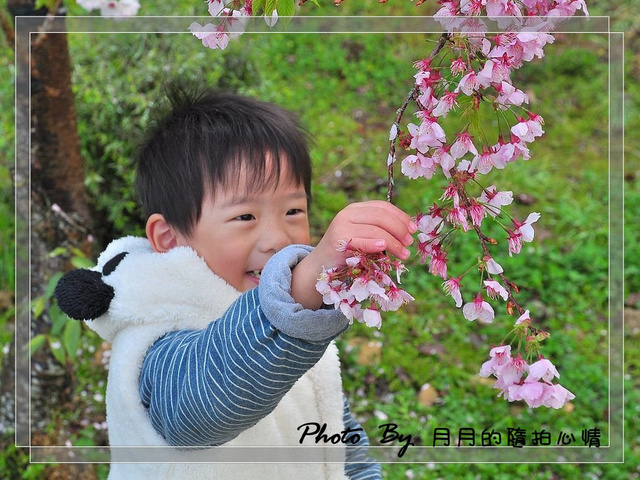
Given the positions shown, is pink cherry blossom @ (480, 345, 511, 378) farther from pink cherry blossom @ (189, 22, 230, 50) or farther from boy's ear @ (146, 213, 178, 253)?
boy's ear @ (146, 213, 178, 253)

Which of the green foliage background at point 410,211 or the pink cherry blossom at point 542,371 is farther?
the green foliage background at point 410,211

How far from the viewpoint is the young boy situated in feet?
3.25

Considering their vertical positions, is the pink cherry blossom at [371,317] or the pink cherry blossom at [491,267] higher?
the pink cherry blossom at [491,267]

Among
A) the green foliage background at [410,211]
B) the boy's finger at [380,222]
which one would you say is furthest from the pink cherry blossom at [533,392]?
the green foliage background at [410,211]

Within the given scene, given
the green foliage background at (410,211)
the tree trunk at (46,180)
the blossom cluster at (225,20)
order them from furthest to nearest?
1. the green foliage background at (410,211)
2. the tree trunk at (46,180)
3. the blossom cluster at (225,20)

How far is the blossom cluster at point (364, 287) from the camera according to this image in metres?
0.79

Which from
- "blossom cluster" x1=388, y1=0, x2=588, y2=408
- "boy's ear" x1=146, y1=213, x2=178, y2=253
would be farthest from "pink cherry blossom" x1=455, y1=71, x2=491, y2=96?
"boy's ear" x1=146, y1=213, x2=178, y2=253

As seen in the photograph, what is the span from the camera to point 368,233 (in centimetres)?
85

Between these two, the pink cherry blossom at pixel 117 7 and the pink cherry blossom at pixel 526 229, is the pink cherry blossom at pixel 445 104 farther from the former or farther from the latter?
the pink cherry blossom at pixel 117 7

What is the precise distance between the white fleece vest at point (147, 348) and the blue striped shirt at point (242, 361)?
0.11 metres

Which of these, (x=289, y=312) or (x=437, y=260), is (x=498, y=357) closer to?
(x=437, y=260)

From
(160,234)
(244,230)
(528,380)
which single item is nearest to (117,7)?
(160,234)

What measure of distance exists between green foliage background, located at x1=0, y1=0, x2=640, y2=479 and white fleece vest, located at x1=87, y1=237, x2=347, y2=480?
1.01m

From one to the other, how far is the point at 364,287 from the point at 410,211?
8.66ft
